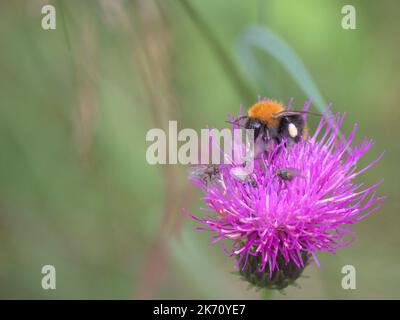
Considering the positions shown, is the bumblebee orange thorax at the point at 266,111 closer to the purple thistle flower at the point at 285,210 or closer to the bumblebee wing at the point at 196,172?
the purple thistle flower at the point at 285,210

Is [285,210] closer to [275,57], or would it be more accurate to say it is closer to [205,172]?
[205,172]

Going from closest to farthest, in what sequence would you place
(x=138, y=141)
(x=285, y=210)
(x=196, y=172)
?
(x=285, y=210) < (x=196, y=172) < (x=138, y=141)

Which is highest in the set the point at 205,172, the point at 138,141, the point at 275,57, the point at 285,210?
the point at 275,57

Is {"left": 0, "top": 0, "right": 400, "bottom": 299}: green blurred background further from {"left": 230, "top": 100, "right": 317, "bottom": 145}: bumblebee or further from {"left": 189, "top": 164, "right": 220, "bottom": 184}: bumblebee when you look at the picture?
{"left": 189, "top": 164, "right": 220, "bottom": 184}: bumblebee

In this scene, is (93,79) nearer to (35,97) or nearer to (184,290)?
(35,97)

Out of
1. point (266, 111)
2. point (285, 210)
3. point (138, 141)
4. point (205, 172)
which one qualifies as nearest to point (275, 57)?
point (266, 111)

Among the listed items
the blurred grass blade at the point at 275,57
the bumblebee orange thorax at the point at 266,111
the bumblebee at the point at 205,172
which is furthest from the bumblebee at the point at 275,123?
the bumblebee at the point at 205,172

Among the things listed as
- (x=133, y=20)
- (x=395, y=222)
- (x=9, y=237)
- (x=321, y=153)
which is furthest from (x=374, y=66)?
(x=9, y=237)
